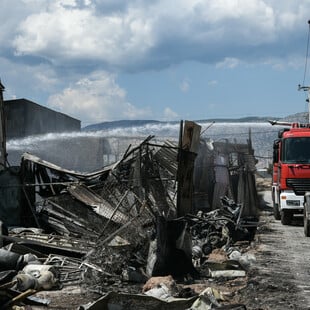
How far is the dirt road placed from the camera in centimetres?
917

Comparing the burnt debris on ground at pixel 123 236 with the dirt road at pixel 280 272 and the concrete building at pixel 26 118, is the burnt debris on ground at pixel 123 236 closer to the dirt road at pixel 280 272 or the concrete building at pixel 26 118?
the dirt road at pixel 280 272

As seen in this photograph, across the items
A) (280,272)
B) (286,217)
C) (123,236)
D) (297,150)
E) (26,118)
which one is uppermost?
(26,118)

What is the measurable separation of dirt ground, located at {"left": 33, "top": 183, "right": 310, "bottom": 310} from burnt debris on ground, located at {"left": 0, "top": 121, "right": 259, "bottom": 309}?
0.13 meters

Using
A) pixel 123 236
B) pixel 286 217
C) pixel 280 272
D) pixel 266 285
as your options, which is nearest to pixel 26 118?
pixel 286 217

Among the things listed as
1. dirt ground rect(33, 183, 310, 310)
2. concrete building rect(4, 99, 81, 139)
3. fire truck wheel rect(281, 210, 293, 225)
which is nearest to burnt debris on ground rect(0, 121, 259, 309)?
dirt ground rect(33, 183, 310, 310)

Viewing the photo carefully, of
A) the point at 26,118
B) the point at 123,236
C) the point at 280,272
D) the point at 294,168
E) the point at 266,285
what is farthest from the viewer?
the point at 26,118

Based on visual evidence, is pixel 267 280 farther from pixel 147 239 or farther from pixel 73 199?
pixel 73 199

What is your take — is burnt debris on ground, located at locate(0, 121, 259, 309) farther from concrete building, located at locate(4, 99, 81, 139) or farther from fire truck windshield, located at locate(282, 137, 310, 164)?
concrete building, located at locate(4, 99, 81, 139)

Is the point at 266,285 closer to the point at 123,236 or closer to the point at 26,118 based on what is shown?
the point at 123,236

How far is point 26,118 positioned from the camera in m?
35.4

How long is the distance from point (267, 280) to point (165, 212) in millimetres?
3961

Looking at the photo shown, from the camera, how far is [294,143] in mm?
19672

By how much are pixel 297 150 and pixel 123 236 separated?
986 centimetres

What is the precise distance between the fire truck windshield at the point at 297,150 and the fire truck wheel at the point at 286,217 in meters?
1.98
